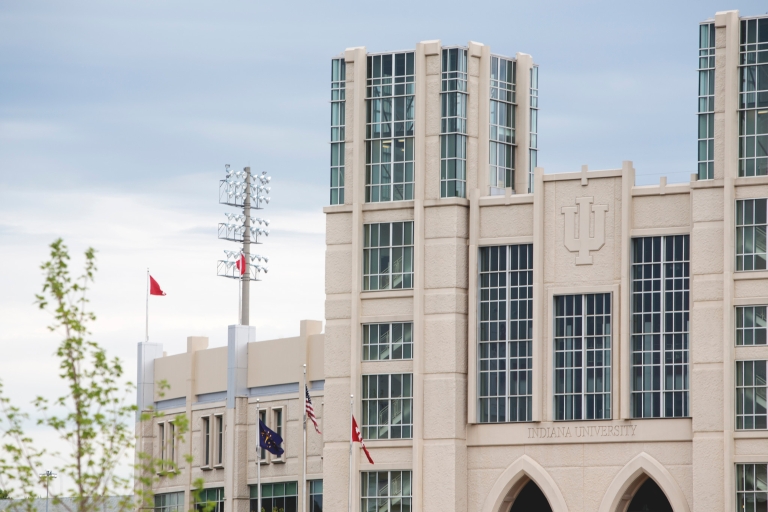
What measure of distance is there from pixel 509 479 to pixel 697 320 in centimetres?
881

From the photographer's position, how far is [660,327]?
56.3m

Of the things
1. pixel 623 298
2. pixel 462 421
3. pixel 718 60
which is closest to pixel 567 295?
pixel 623 298

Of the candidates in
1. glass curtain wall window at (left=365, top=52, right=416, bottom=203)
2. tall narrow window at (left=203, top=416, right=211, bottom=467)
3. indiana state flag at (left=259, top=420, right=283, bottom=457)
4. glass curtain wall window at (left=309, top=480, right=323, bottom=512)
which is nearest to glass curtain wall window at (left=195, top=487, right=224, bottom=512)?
tall narrow window at (left=203, top=416, right=211, bottom=467)

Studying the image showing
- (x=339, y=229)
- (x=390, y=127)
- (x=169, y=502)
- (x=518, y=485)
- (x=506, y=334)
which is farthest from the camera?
(x=169, y=502)

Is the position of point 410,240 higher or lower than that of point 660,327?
higher

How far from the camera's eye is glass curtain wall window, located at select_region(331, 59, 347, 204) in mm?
62531

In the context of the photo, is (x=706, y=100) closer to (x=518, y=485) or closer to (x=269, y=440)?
(x=518, y=485)

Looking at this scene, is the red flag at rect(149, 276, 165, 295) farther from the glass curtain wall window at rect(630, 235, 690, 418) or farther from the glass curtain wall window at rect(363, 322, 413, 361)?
the glass curtain wall window at rect(630, 235, 690, 418)

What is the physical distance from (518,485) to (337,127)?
49.5 feet

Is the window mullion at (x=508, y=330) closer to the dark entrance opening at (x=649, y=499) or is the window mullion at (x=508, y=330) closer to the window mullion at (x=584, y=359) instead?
the window mullion at (x=584, y=359)

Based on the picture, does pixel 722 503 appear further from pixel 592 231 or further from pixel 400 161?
pixel 400 161

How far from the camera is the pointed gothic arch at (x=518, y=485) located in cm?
5731

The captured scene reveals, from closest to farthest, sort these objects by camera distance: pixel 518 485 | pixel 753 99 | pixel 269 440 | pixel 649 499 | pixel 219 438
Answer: pixel 753 99 → pixel 649 499 → pixel 518 485 → pixel 269 440 → pixel 219 438

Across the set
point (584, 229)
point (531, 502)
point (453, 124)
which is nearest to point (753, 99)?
point (584, 229)
